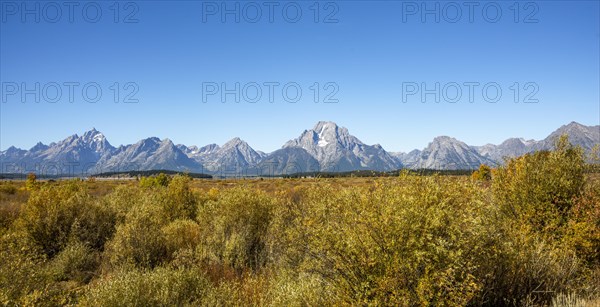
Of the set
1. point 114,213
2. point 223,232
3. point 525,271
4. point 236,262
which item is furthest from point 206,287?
point 114,213

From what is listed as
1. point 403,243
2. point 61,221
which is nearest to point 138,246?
point 61,221

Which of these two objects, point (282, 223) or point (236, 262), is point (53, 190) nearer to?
point (236, 262)

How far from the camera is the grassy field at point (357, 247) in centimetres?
699

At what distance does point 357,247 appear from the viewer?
7277 mm

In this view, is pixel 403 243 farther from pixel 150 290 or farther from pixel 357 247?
pixel 150 290

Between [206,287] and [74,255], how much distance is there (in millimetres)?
7702

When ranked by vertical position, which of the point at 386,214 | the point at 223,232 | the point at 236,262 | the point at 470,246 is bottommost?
the point at 236,262

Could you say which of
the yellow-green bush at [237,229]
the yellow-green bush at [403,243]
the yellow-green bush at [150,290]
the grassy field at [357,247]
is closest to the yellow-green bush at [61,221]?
the grassy field at [357,247]

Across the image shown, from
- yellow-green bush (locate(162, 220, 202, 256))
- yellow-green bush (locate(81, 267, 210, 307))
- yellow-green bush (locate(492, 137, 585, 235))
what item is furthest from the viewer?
yellow-green bush (locate(162, 220, 202, 256))

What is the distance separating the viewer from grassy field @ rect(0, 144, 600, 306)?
22.9ft

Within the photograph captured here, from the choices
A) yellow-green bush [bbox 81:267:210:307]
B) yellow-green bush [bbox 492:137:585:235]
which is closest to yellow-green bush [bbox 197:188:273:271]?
yellow-green bush [bbox 81:267:210:307]

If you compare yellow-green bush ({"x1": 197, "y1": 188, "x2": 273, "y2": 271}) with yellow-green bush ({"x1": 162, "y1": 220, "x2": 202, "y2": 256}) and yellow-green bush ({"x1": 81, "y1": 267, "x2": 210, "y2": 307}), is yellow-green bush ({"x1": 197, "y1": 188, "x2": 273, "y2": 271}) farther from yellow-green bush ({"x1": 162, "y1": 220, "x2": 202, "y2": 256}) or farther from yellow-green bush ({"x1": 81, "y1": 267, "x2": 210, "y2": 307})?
yellow-green bush ({"x1": 81, "y1": 267, "x2": 210, "y2": 307})

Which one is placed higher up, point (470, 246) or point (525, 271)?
point (470, 246)

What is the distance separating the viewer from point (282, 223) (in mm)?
15195
